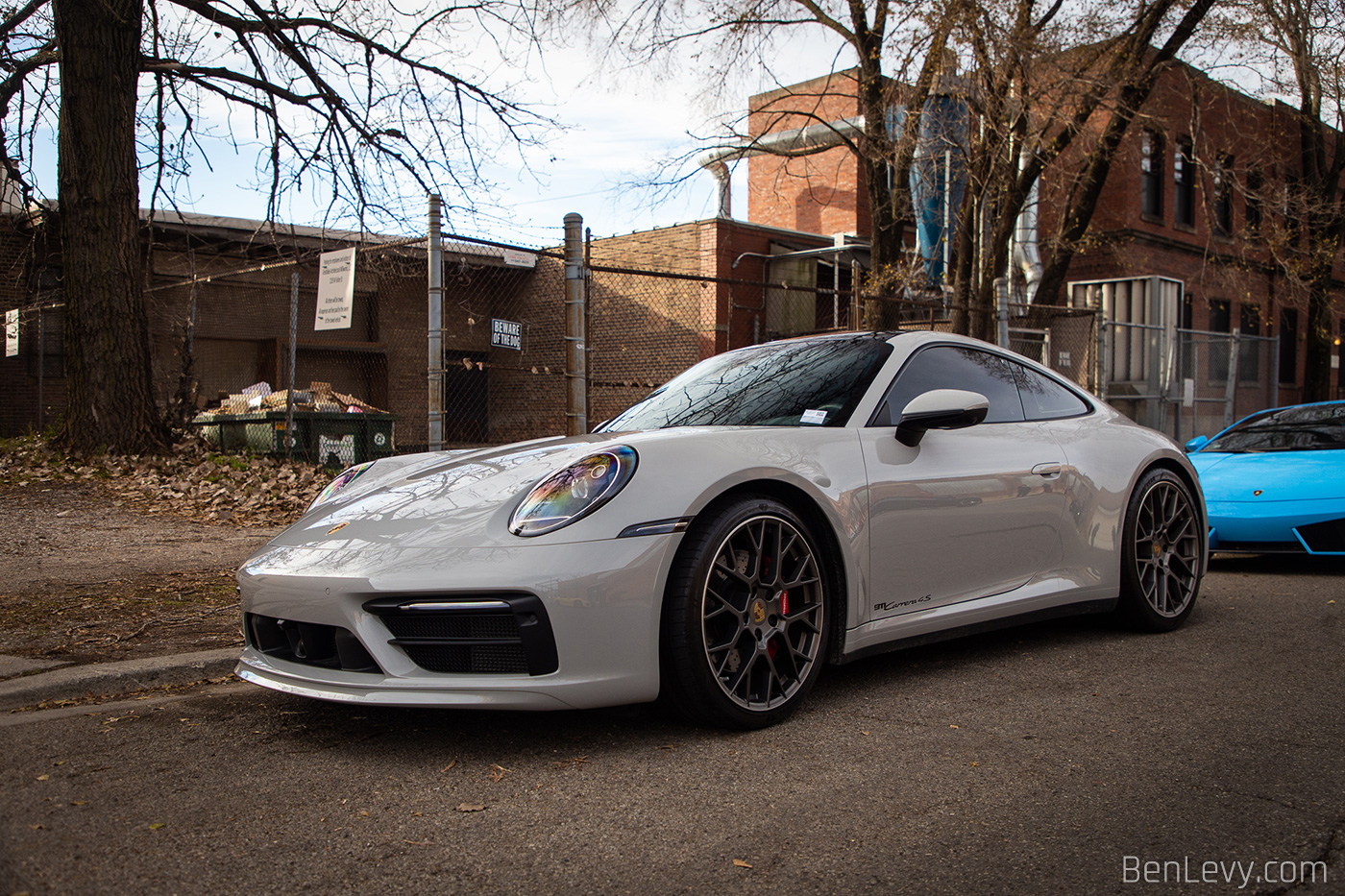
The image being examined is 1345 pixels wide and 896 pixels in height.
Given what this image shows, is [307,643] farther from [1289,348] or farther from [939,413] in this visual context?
[1289,348]

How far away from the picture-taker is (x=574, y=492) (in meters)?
3.23

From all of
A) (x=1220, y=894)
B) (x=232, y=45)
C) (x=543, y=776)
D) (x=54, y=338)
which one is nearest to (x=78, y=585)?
(x=543, y=776)

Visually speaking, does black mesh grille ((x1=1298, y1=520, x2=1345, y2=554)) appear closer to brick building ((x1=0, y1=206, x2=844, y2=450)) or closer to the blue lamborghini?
the blue lamborghini

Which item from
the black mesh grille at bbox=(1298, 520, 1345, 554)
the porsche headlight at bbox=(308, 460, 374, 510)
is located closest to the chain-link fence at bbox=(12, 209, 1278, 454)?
the black mesh grille at bbox=(1298, 520, 1345, 554)

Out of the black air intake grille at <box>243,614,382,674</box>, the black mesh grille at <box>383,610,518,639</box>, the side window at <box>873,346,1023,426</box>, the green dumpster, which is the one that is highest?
the side window at <box>873,346,1023,426</box>

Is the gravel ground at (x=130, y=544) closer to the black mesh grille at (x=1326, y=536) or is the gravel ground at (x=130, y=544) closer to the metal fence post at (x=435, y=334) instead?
the metal fence post at (x=435, y=334)

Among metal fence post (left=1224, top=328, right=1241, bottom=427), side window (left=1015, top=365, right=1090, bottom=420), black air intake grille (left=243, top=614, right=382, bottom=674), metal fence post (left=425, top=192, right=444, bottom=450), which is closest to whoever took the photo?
black air intake grille (left=243, top=614, right=382, bottom=674)

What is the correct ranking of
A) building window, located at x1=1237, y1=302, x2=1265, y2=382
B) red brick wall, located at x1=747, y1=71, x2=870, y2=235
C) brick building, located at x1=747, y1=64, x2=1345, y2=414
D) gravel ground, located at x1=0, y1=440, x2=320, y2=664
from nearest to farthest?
gravel ground, located at x1=0, y1=440, x2=320, y2=664
building window, located at x1=1237, y1=302, x2=1265, y2=382
brick building, located at x1=747, y1=64, x2=1345, y2=414
red brick wall, located at x1=747, y1=71, x2=870, y2=235

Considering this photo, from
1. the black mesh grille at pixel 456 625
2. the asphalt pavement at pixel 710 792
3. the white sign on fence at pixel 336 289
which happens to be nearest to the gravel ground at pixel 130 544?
the asphalt pavement at pixel 710 792

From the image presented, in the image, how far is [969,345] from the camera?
4.72 m

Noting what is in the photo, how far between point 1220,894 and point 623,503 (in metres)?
1.77

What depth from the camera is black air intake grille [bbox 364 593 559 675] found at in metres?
2.97

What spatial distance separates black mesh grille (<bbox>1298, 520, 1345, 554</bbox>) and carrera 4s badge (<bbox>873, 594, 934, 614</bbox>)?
4197 millimetres

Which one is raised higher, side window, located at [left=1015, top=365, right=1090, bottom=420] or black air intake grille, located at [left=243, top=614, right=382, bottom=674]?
side window, located at [left=1015, top=365, right=1090, bottom=420]
